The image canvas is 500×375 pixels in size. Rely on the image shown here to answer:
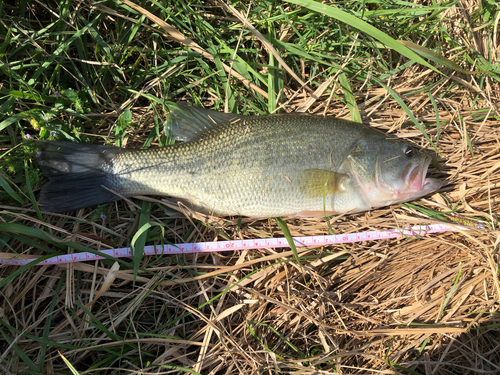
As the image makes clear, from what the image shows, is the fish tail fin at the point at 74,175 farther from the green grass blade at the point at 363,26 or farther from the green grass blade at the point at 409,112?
the green grass blade at the point at 409,112

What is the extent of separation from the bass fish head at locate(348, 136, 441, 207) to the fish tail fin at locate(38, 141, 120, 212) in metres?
2.28

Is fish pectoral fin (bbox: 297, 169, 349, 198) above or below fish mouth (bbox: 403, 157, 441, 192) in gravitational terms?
below

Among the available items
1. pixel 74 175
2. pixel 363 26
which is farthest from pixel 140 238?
pixel 363 26

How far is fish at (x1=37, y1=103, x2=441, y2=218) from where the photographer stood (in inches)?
111

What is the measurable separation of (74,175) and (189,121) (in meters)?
1.18

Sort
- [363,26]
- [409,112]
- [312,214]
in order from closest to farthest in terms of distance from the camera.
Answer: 1. [363,26]
2. [312,214]
3. [409,112]

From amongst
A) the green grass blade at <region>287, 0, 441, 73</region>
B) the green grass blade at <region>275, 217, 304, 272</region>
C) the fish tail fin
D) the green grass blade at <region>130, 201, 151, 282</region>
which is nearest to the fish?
the fish tail fin

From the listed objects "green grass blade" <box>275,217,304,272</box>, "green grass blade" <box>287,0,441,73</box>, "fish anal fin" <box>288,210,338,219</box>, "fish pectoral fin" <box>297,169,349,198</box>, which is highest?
"green grass blade" <box>287,0,441,73</box>

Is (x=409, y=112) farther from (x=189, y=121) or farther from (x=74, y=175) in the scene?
(x=74, y=175)

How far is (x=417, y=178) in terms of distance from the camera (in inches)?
111

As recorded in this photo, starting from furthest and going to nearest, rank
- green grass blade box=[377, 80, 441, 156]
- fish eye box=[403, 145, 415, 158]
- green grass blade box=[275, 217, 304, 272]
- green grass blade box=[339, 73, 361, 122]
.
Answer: green grass blade box=[339, 73, 361, 122] → green grass blade box=[377, 80, 441, 156] → fish eye box=[403, 145, 415, 158] → green grass blade box=[275, 217, 304, 272]

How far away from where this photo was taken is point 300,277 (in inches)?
119

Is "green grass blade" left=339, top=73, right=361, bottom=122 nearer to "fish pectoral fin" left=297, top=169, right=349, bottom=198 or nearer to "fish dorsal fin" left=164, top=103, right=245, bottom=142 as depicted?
"fish pectoral fin" left=297, top=169, right=349, bottom=198

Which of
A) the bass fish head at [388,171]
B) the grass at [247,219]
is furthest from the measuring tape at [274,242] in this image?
the bass fish head at [388,171]
